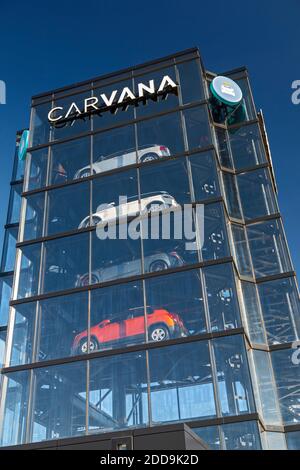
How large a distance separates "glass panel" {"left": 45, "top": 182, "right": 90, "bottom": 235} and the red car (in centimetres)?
395

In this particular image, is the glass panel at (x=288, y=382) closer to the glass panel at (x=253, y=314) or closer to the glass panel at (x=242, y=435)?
the glass panel at (x=253, y=314)

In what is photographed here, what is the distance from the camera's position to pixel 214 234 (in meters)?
16.0

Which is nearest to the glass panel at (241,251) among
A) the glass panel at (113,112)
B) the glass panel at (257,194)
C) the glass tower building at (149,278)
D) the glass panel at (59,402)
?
the glass tower building at (149,278)

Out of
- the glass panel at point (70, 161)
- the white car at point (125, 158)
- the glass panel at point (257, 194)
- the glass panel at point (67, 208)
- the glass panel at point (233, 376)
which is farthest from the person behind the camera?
the glass panel at point (70, 161)

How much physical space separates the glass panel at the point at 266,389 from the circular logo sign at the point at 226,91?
31.2ft

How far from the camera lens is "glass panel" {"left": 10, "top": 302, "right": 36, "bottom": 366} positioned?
49.9 ft

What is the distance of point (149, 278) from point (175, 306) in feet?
4.15

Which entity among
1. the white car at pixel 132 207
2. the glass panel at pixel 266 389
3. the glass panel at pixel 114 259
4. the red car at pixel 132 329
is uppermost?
the white car at pixel 132 207

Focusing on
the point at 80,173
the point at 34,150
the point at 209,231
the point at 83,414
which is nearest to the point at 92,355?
the point at 83,414

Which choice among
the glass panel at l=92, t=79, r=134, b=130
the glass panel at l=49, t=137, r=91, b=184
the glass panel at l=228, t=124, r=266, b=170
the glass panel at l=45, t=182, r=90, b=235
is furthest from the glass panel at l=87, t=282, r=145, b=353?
the glass panel at l=92, t=79, r=134, b=130

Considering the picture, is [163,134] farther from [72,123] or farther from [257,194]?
[72,123]

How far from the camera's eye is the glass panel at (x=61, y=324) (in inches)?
589

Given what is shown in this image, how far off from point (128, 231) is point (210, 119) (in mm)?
5292

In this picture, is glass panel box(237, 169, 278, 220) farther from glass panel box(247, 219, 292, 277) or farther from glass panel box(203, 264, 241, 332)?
glass panel box(203, 264, 241, 332)
